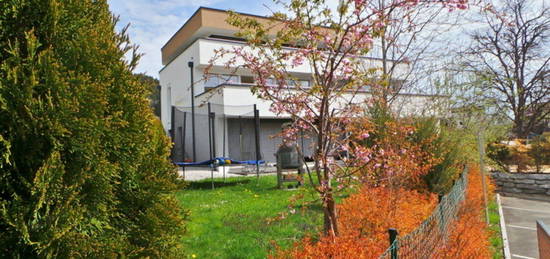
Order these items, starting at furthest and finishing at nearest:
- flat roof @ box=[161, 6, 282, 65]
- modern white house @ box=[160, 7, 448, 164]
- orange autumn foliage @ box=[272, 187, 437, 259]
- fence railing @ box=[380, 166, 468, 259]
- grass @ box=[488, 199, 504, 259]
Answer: flat roof @ box=[161, 6, 282, 65] → modern white house @ box=[160, 7, 448, 164] → grass @ box=[488, 199, 504, 259] → orange autumn foliage @ box=[272, 187, 437, 259] → fence railing @ box=[380, 166, 468, 259]

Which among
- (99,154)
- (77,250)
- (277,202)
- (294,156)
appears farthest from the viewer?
(294,156)

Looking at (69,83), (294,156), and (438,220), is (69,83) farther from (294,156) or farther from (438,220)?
(294,156)

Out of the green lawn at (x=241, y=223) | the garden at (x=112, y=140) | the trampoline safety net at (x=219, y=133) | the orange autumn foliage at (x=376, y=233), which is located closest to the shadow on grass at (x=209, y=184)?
the green lawn at (x=241, y=223)

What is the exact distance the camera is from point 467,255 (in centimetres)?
397

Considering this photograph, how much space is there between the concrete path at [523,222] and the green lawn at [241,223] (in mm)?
3204

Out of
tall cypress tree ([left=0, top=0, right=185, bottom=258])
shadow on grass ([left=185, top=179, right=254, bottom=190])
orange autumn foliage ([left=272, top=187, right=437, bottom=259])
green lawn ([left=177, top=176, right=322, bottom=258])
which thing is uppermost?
tall cypress tree ([left=0, top=0, right=185, bottom=258])

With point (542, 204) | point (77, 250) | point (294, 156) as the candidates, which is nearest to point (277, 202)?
point (294, 156)

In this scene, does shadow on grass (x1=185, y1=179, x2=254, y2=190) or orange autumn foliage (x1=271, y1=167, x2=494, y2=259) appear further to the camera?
shadow on grass (x1=185, y1=179, x2=254, y2=190)

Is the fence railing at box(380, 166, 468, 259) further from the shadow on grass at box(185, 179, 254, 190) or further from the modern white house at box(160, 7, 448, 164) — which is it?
the modern white house at box(160, 7, 448, 164)

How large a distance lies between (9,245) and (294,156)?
8.72 metres

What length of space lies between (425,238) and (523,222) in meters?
6.09

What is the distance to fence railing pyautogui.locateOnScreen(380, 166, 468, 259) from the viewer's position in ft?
8.72

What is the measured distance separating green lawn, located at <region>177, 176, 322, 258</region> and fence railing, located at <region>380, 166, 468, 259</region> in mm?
1197

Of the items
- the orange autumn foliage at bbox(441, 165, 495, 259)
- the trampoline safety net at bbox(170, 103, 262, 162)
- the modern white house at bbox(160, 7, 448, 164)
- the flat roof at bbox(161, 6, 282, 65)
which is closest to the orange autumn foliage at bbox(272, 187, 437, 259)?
the orange autumn foliage at bbox(441, 165, 495, 259)
